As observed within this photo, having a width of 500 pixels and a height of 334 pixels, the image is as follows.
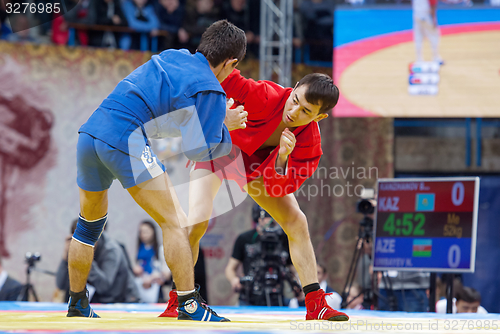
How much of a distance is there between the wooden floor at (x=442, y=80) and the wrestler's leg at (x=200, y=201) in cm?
A: 372

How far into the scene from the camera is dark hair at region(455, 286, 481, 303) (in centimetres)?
458

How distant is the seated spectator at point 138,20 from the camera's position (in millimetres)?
6812

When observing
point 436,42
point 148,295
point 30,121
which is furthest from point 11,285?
point 436,42

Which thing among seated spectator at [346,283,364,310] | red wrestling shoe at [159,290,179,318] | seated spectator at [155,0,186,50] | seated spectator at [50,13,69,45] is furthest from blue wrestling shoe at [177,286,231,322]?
seated spectator at [50,13,69,45]

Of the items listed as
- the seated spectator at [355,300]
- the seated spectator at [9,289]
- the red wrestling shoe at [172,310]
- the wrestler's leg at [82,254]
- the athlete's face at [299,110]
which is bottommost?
the seated spectator at [355,300]

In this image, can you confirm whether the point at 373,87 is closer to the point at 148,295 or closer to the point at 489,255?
the point at 489,255

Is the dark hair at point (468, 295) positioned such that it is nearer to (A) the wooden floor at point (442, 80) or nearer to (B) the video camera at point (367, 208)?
(B) the video camera at point (367, 208)

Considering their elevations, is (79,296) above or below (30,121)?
below

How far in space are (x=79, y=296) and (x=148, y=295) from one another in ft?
11.6

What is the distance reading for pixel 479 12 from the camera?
606cm

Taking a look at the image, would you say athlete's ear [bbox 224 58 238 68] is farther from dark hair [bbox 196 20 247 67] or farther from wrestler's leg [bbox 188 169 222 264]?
wrestler's leg [bbox 188 169 222 264]

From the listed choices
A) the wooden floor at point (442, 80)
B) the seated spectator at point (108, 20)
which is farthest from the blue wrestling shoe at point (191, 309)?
the seated spectator at point (108, 20)

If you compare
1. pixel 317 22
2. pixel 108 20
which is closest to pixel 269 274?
pixel 317 22

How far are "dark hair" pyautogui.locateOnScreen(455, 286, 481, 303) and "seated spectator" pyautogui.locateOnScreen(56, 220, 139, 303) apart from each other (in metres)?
2.81
